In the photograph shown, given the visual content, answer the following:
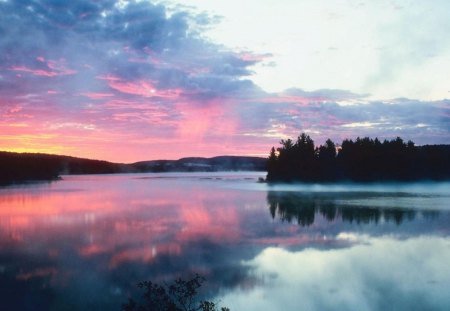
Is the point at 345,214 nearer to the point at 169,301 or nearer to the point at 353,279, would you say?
the point at 353,279

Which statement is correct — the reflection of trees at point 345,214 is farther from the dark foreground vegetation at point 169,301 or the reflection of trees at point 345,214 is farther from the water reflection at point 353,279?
the dark foreground vegetation at point 169,301

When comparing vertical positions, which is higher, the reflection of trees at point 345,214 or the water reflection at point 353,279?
the reflection of trees at point 345,214

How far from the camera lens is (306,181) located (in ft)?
403

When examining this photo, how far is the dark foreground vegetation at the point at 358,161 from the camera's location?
376 feet

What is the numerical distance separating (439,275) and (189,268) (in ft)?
36.8

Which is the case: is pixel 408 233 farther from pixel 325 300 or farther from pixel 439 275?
pixel 325 300

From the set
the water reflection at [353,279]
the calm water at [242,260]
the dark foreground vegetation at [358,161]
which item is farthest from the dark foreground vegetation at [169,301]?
the dark foreground vegetation at [358,161]

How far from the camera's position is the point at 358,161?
115m

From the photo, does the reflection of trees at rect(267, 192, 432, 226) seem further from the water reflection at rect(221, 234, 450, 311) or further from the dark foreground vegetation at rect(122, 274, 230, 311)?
the dark foreground vegetation at rect(122, 274, 230, 311)

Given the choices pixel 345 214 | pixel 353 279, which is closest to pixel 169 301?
pixel 353 279

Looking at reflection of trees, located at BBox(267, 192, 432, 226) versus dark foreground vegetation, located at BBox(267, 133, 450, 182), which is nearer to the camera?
reflection of trees, located at BBox(267, 192, 432, 226)

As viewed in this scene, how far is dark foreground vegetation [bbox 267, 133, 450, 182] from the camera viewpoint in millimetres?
114688

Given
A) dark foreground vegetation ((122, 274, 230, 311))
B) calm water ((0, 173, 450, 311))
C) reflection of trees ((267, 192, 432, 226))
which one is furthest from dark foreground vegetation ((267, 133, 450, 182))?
dark foreground vegetation ((122, 274, 230, 311))

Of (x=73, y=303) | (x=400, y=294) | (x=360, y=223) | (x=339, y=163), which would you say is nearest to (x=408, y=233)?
(x=360, y=223)
